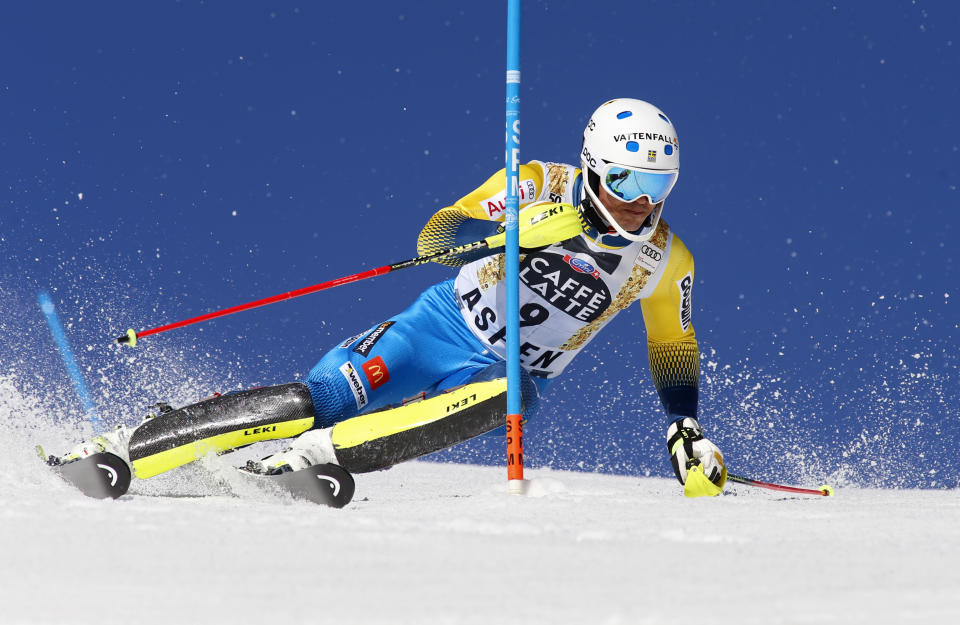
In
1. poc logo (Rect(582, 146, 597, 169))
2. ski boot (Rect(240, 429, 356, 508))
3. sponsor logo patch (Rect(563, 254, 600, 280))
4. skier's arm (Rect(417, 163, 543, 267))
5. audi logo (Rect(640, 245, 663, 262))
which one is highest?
poc logo (Rect(582, 146, 597, 169))

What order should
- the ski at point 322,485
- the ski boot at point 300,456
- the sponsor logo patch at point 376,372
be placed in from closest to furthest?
the ski at point 322,485 → the ski boot at point 300,456 → the sponsor logo patch at point 376,372

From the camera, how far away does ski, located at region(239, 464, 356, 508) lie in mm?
2646

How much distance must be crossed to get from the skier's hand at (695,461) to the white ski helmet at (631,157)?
62 centimetres

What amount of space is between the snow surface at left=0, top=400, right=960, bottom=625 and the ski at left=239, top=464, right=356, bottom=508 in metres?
0.04

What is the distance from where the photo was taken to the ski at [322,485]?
Answer: 8.68 feet

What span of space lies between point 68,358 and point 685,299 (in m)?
2.55

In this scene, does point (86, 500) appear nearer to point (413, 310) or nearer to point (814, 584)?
point (413, 310)

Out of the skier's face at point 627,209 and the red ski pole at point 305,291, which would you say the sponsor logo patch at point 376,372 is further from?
the skier's face at point 627,209

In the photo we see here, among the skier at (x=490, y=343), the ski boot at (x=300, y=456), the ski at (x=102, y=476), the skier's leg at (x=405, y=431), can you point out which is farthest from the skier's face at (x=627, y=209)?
the ski at (x=102, y=476)

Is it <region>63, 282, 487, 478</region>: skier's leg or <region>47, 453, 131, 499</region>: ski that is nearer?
<region>47, 453, 131, 499</region>: ski

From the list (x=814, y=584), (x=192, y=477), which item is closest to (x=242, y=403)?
(x=192, y=477)

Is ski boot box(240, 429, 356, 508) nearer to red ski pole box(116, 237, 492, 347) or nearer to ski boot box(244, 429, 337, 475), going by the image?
ski boot box(244, 429, 337, 475)

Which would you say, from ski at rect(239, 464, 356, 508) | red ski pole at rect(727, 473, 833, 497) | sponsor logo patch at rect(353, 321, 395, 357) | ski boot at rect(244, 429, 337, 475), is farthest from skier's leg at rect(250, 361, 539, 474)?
red ski pole at rect(727, 473, 833, 497)

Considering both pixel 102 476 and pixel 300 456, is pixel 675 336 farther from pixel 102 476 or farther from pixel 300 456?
pixel 102 476
